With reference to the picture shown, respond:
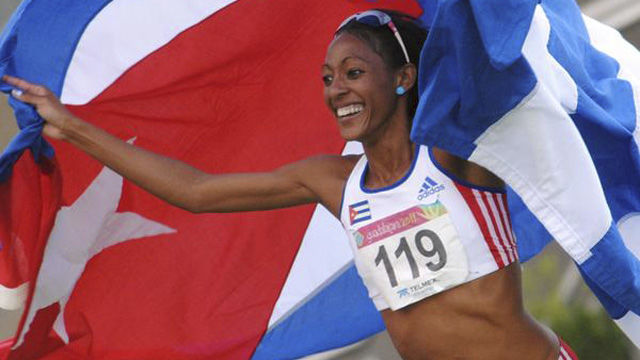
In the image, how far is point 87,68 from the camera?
18.7ft

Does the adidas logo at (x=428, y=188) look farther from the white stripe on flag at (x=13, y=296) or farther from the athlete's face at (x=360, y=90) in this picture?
the white stripe on flag at (x=13, y=296)

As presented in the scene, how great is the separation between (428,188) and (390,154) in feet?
0.76

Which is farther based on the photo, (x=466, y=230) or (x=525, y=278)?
(x=525, y=278)

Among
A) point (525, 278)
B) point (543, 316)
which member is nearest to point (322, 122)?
point (543, 316)

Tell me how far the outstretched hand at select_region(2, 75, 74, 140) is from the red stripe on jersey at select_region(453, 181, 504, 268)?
1402 millimetres

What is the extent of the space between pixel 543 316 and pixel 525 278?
986 mm

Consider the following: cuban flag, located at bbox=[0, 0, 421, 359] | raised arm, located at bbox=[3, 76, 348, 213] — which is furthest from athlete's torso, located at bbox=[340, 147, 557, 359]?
cuban flag, located at bbox=[0, 0, 421, 359]

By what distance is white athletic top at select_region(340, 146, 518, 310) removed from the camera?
199 inches

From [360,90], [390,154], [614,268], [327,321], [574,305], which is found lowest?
[574,305]

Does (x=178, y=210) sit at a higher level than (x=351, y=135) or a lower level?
lower

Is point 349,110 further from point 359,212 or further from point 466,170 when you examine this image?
point 466,170

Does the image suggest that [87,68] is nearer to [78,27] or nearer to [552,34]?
[78,27]

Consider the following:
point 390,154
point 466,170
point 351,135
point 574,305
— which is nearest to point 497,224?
point 466,170

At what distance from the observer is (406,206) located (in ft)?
16.7
